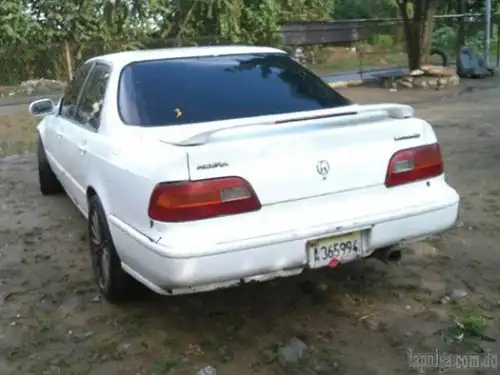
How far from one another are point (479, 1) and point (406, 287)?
2716 cm

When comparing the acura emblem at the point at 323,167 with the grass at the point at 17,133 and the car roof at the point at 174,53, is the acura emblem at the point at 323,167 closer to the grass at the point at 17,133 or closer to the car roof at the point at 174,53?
the car roof at the point at 174,53

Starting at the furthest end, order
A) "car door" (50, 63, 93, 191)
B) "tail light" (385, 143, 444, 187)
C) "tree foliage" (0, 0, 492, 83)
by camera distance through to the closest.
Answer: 1. "tree foliage" (0, 0, 492, 83)
2. "car door" (50, 63, 93, 191)
3. "tail light" (385, 143, 444, 187)

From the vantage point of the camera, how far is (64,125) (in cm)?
A: 543

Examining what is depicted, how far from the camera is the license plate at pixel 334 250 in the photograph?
11.3 ft

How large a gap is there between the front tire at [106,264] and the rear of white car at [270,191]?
0.73ft

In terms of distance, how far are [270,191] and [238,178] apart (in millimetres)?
183

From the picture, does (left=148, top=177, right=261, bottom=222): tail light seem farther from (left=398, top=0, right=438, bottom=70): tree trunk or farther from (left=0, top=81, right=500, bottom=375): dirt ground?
(left=398, top=0, right=438, bottom=70): tree trunk

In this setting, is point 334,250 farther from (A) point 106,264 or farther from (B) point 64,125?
(B) point 64,125

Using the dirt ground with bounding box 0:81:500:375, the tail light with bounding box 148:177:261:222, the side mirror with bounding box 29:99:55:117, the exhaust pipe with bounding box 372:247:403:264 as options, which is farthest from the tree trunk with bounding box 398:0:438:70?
the tail light with bounding box 148:177:261:222

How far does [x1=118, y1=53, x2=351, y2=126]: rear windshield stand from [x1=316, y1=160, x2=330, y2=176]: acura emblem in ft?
2.53

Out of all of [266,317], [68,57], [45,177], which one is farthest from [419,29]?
[266,317]

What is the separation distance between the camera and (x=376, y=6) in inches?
1548

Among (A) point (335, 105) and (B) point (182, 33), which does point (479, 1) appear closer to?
(B) point (182, 33)

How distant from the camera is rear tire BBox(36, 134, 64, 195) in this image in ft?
23.1
